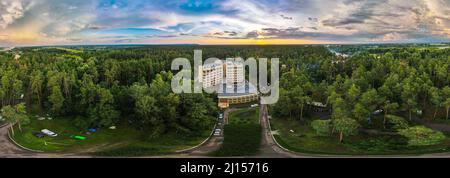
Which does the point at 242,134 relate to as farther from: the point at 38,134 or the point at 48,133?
the point at 38,134

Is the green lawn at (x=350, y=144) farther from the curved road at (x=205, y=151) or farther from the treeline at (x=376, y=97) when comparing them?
the treeline at (x=376, y=97)

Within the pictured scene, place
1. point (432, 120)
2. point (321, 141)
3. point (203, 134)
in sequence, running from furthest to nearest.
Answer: point (432, 120)
point (203, 134)
point (321, 141)

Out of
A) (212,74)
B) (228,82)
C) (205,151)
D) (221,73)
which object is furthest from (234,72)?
(205,151)

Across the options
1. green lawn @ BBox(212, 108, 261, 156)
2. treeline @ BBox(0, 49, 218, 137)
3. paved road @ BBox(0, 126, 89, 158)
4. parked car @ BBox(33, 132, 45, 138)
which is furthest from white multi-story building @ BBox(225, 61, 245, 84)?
paved road @ BBox(0, 126, 89, 158)

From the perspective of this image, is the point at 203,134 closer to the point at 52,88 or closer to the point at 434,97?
the point at 52,88

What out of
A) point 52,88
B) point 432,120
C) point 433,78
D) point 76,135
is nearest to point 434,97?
point 432,120

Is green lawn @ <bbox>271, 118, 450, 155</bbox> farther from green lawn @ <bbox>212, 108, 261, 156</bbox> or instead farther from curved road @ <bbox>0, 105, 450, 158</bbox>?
green lawn @ <bbox>212, 108, 261, 156</bbox>
